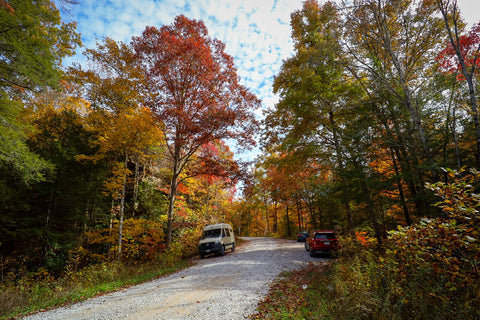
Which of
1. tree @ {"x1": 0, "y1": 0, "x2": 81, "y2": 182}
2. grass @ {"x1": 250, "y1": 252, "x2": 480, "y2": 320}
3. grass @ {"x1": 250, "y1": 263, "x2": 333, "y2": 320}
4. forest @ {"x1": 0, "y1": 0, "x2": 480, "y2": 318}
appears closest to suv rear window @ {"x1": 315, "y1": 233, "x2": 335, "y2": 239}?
forest @ {"x1": 0, "y1": 0, "x2": 480, "y2": 318}

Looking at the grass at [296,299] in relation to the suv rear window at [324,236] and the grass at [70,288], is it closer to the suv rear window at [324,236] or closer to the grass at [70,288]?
the suv rear window at [324,236]

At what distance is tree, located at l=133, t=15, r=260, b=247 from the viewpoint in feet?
34.5

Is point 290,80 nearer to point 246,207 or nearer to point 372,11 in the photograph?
point 372,11

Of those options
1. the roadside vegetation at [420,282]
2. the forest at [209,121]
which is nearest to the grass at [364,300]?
the roadside vegetation at [420,282]

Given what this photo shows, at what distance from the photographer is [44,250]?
10.1m

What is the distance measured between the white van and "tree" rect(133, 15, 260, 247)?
9.38ft

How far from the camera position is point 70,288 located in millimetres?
6812

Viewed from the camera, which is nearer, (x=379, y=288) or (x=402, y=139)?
(x=379, y=288)

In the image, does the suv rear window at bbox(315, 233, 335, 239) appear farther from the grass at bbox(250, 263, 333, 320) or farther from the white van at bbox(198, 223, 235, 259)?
the white van at bbox(198, 223, 235, 259)

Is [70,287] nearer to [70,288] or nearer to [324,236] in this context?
[70,288]

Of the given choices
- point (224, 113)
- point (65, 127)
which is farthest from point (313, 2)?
point (65, 127)

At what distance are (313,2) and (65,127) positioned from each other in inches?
633

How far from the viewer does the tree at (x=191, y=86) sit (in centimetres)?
1052

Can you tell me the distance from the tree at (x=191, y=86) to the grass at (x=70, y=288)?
121 inches
